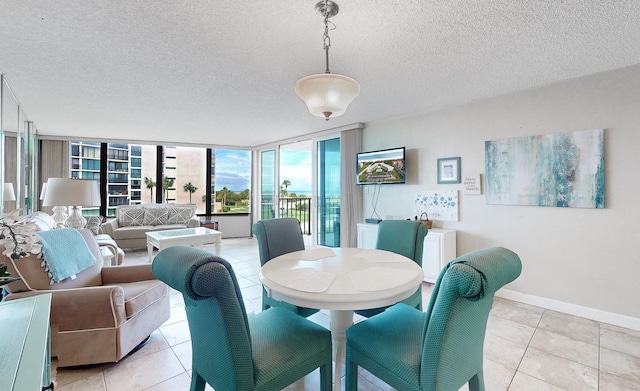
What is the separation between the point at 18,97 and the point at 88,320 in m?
3.16

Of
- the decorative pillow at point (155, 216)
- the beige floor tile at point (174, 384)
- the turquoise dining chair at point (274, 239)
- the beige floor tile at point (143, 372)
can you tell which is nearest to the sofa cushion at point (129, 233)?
the decorative pillow at point (155, 216)

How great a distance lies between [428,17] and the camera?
5.86 feet

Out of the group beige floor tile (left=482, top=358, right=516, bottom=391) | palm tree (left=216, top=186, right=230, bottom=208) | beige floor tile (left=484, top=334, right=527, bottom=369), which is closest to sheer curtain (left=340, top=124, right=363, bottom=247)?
beige floor tile (left=484, top=334, right=527, bottom=369)

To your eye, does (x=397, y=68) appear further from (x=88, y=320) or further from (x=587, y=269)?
(x=88, y=320)

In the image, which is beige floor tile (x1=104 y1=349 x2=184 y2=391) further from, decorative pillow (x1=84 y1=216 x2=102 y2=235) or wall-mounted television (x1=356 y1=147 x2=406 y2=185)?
decorative pillow (x1=84 y1=216 x2=102 y2=235)

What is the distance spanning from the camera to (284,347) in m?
1.29

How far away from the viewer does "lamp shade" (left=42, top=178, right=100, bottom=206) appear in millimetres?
2949

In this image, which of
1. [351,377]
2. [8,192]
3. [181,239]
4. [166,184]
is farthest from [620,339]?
[166,184]

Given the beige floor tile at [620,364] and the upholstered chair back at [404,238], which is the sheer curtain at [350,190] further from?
the beige floor tile at [620,364]

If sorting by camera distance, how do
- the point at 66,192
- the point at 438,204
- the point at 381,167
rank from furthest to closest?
the point at 381,167 < the point at 438,204 < the point at 66,192

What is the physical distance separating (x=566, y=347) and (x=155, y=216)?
6.43 meters

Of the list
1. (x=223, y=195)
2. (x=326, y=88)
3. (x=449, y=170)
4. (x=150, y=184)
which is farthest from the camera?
(x=223, y=195)

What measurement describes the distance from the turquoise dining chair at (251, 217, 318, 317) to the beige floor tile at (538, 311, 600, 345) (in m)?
2.16

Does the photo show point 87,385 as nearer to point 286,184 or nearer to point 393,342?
point 393,342
